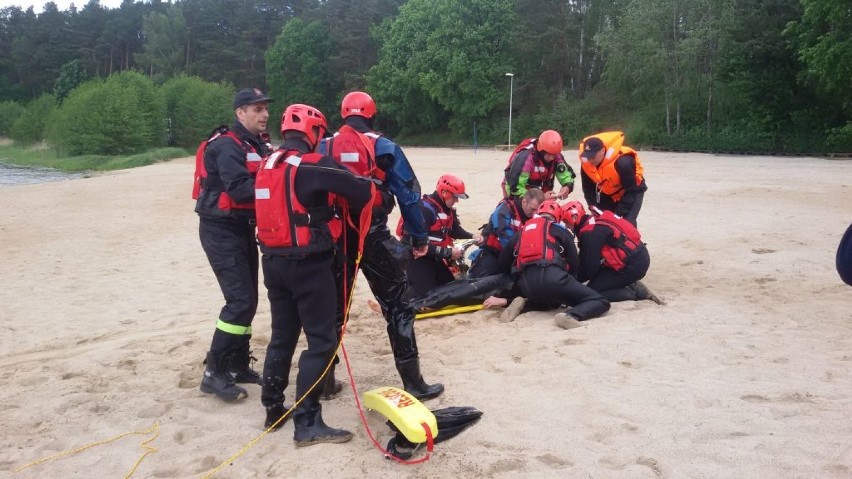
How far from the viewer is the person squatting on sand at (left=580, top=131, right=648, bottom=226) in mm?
8008

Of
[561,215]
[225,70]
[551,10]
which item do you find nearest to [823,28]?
[551,10]

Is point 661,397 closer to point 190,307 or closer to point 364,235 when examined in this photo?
point 364,235

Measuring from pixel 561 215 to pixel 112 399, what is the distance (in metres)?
4.66

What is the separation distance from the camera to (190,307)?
8.63 metres

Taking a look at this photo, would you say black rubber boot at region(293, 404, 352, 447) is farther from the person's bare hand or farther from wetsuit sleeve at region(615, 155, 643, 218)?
wetsuit sleeve at region(615, 155, 643, 218)

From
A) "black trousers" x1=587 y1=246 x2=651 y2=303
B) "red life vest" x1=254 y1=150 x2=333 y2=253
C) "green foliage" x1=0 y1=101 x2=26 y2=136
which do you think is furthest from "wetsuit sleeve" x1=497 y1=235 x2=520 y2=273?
"green foliage" x1=0 y1=101 x2=26 y2=136

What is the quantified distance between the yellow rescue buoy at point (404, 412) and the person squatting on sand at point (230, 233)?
128cm

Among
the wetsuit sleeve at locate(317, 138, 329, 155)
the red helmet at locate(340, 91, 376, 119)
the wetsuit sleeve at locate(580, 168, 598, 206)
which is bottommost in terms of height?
the wetsuit sleeve at locate(580, 168, 598, 206)

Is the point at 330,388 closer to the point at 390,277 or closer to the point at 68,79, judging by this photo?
the point at 390,277

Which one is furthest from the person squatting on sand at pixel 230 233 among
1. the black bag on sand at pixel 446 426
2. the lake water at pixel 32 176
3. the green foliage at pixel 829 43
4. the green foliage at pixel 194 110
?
the green foliage at pixel 194 110

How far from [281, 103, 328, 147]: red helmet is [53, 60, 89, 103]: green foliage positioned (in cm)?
9257

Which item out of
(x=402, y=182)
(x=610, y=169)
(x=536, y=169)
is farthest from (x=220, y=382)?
(x=610, y=169)

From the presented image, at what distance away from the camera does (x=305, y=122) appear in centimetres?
443

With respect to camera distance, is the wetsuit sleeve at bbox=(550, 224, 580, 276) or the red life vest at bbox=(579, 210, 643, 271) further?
the red life vest at bbox=(579, 210, 643, 271)
